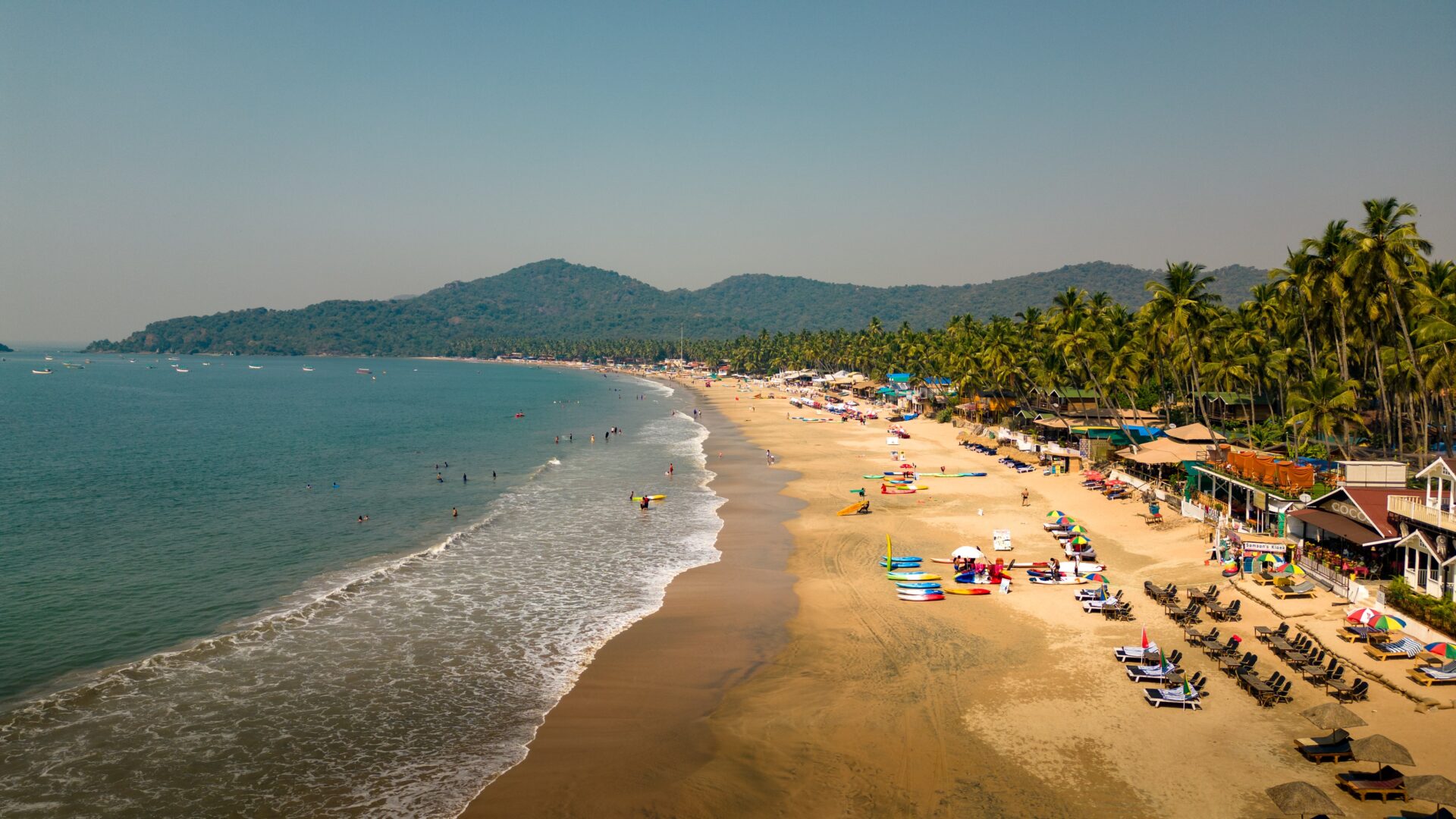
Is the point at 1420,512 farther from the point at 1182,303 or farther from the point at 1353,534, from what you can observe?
the point at 1182,303

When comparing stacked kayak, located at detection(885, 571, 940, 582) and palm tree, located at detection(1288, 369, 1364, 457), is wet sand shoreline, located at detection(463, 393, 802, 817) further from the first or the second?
palm tree, located at detection(1288, 369, 1364, 457)

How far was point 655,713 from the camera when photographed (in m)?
20.6

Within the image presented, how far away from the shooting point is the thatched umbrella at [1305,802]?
573 inches

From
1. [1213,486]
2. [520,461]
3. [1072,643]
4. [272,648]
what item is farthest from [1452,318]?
[520,461]

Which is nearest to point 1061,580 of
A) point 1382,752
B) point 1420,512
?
point 1420,512

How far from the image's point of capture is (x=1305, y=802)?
1462 centimetres

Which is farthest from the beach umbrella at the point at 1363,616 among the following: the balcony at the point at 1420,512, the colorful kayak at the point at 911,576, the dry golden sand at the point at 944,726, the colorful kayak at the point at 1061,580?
the colorful kayak at the point at 911,576

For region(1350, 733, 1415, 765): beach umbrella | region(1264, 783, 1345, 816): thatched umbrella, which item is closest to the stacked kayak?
region(1350, 733, 1415, 765): beach umbrella

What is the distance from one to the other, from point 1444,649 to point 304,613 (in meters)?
33.3

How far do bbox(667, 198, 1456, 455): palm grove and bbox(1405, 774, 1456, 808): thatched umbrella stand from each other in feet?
74.7

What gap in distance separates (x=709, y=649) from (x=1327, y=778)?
49.8 feet

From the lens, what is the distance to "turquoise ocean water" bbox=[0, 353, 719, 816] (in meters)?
18.1

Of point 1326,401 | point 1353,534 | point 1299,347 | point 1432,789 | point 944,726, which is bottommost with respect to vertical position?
point 944,726

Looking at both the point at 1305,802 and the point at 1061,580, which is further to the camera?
the point at 1061,580
